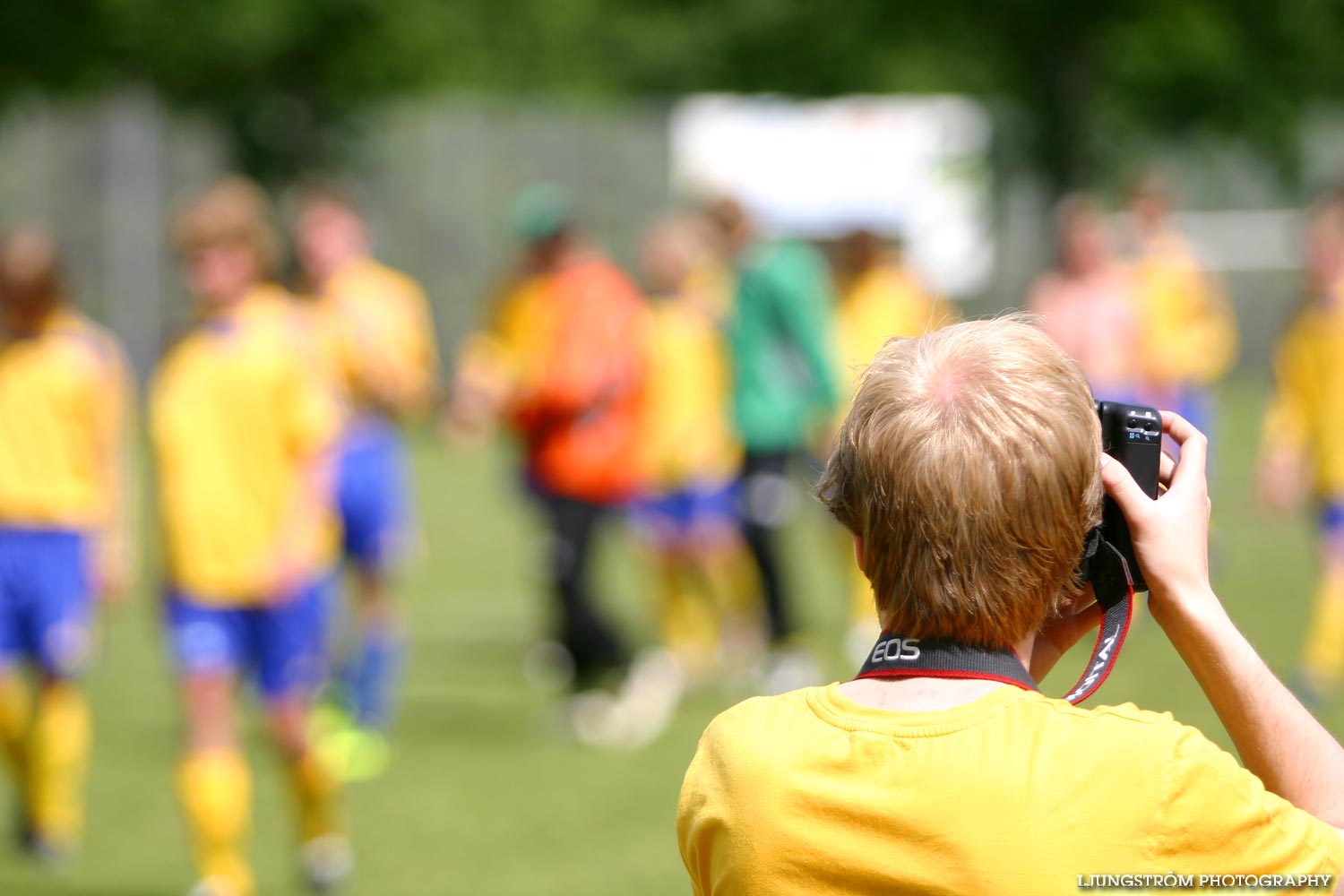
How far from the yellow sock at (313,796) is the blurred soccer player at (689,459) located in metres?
3.72

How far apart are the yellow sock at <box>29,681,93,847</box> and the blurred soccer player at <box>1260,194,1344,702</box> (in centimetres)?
514

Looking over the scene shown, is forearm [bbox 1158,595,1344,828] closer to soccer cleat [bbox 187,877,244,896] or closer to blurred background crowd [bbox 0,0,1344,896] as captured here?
blurred background crowd [bbox 0,0,1344,896]

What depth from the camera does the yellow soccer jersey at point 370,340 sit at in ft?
25.9

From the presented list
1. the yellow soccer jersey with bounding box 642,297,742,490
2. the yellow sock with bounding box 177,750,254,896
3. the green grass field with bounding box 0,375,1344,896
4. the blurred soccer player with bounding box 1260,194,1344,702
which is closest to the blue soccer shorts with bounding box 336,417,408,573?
the green grass field with bounding box 0,375,1344,896

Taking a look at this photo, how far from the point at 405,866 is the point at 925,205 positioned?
68.3 ft

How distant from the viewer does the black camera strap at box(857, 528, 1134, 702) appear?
71.7 inches

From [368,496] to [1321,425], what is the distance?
4.31 metres

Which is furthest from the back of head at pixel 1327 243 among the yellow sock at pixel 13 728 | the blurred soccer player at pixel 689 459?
the yellow sock at pixel 13 728

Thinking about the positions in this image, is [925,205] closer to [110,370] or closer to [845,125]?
[845,125]

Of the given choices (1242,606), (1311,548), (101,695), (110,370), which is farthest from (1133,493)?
(1311,548)

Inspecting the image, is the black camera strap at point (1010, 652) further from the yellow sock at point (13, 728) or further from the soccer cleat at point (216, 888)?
the yellow sock at point (13, 728)

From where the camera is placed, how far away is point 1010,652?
72.7 inches

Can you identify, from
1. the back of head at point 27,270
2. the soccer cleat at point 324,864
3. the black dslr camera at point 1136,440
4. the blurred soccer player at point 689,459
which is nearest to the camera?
the black dslr camera at point 1136,440

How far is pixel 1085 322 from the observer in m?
9.05
